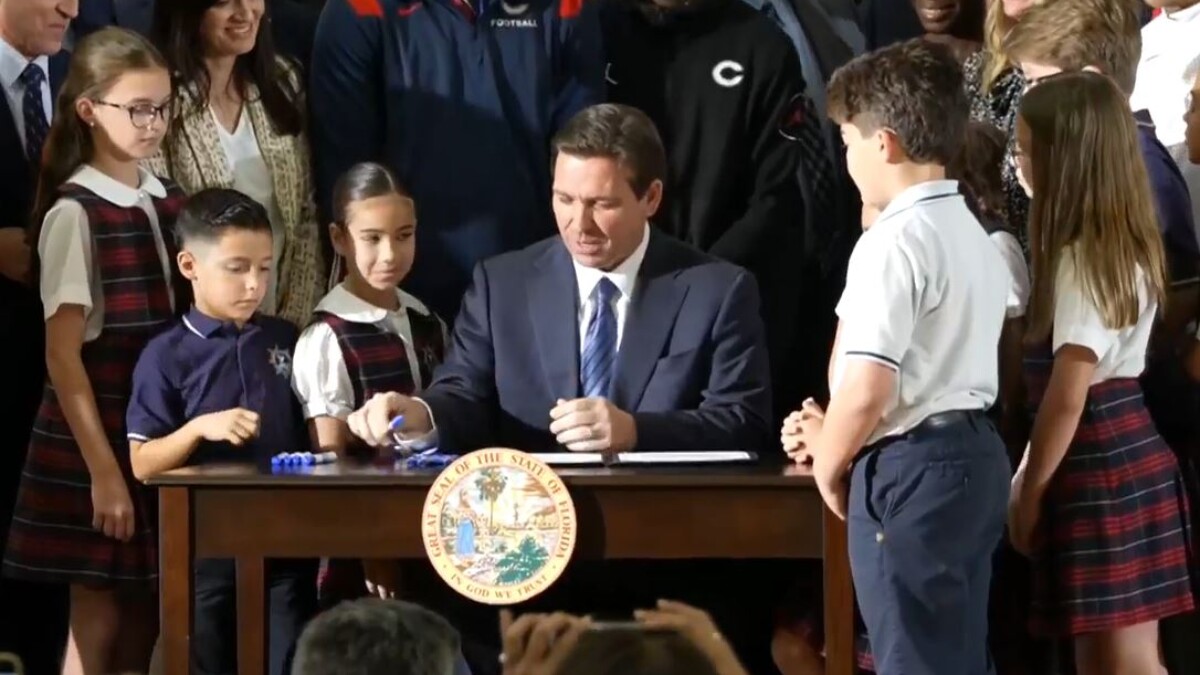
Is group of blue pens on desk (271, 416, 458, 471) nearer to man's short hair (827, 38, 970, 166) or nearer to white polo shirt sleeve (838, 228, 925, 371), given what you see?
white polo shirt sleeve (838, 228, 925, 371)

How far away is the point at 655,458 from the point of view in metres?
3.37

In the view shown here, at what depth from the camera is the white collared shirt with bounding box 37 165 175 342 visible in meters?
3.72

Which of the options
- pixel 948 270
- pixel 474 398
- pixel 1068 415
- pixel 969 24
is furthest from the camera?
pixel 969 24

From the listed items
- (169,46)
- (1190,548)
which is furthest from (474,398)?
(1190,548)

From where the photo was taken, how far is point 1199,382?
3.68 m

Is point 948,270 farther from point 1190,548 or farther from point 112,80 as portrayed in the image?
point 112,80

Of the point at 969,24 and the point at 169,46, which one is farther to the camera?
the point at 969,24

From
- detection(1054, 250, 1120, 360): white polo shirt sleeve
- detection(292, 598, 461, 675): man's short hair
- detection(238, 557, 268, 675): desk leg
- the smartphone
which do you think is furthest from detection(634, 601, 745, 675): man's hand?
detection(1054, 250, 1120, 360): white polo shirt sleeve

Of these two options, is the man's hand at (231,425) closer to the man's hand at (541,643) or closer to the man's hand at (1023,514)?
the man's hand at (541,643)

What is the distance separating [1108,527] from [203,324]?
1.60m

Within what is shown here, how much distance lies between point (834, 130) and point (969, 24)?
0.35 meters

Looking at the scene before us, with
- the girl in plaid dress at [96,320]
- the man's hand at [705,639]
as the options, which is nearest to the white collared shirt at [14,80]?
the girl in plaid dress at [96,320]

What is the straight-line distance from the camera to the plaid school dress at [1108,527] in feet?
11.2

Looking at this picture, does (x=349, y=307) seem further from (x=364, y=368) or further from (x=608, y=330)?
(x=608, y=330)
